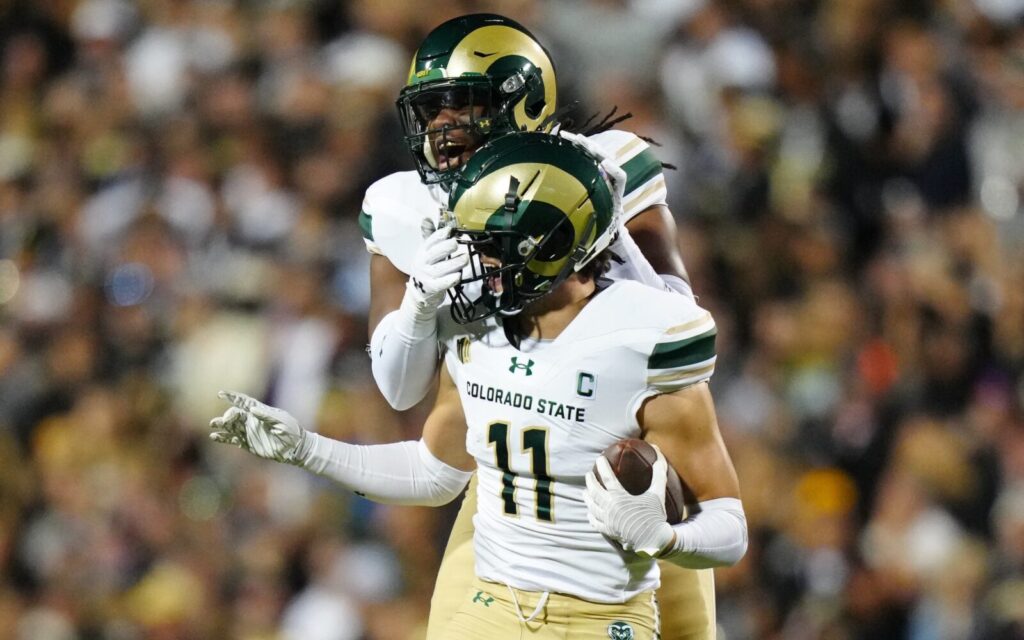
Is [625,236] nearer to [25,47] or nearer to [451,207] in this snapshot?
[451,207]

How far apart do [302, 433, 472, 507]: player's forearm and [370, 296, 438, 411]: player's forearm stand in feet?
0.40

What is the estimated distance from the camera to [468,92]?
3141 millimetres

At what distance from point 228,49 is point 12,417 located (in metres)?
2.08

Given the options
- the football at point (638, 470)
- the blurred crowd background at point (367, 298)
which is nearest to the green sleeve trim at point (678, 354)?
the football at point (638, 470)

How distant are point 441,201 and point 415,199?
0.26ft

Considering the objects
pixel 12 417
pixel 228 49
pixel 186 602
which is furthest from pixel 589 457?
pixel 228 49

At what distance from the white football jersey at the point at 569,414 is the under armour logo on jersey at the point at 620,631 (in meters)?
0.05

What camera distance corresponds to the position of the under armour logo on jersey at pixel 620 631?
2729 millimetres

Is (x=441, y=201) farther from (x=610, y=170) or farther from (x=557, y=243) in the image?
(x=557, y=243)

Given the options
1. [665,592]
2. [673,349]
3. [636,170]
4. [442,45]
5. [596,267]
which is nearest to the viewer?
[673,349]

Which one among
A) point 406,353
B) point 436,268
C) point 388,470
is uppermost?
point 436,268

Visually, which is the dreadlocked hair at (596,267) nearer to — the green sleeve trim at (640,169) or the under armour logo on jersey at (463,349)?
the under armour logo on jersey at (463,349)

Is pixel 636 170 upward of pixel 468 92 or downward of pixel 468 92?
downward

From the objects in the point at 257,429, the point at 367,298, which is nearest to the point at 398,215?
the point at 257,429
